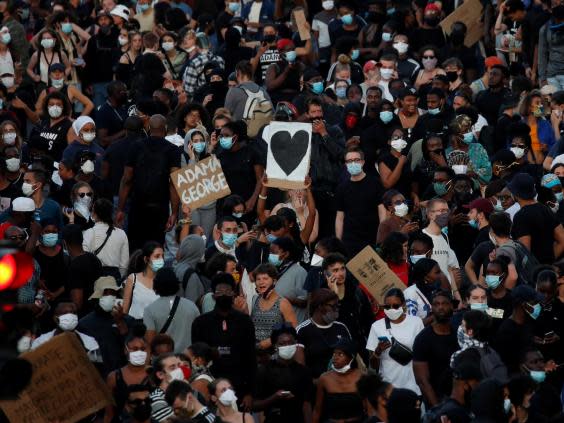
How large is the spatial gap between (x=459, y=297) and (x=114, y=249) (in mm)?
3319

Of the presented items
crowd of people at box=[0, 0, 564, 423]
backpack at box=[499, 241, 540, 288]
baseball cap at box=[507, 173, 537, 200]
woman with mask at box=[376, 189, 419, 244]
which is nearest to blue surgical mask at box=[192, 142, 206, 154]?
crowd of people at box=[0, 0, 564, 423]

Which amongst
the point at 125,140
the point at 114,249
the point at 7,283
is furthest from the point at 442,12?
the point at 7,283

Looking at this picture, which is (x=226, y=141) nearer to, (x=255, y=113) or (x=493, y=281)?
(x=255, y=113)

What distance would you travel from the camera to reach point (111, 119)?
22656 millimetres

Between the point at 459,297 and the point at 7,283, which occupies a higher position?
the point at 7,283

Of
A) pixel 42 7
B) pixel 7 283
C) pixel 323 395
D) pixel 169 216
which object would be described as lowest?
pixel 42 7

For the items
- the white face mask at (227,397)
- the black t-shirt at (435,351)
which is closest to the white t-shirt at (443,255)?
the black t-shirt at (435,351)

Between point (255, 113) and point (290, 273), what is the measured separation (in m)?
4.94

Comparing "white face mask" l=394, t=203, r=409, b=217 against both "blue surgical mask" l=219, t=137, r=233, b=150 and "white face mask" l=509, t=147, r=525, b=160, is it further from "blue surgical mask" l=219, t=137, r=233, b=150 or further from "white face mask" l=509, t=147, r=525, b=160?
"blue surgical mask" l=219, t=137, r=233, b=150

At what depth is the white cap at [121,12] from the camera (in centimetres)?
2725

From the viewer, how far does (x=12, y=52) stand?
2631cm

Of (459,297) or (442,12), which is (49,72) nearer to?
(442,12)

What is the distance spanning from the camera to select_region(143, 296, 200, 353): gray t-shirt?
55.8 ft

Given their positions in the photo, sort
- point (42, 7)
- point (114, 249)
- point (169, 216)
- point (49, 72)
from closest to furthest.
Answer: point (114, 249) < point (169, 216) < point (49, 72) < point (42, 7)
